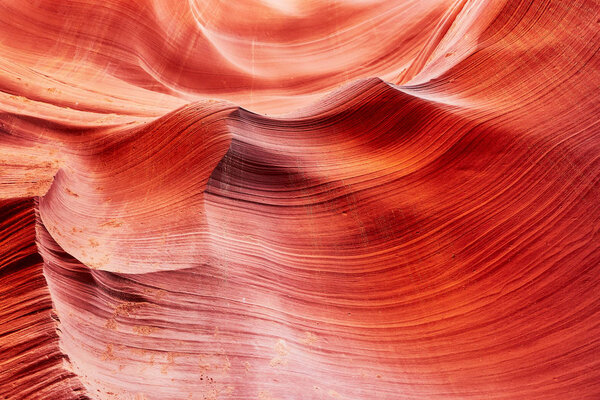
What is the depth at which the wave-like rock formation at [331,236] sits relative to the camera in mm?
1147

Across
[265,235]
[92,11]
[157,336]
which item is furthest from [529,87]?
[92,11]

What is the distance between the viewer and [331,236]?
153 centimetres

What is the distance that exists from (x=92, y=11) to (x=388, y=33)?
1812mm

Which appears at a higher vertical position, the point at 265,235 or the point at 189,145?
the point at 189,145

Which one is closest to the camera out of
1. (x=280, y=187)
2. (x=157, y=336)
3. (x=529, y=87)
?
(x=157, y=336)

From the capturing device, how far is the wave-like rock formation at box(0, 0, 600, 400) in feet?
3.76

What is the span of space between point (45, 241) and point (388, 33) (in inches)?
107

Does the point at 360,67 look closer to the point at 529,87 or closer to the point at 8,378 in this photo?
the point at 529,87

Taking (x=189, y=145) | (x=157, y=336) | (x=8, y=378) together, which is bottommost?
(x=8, y=378)

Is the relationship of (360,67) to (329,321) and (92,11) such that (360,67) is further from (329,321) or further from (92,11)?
(329,321)

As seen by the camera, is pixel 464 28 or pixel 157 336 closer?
pixel 157 336

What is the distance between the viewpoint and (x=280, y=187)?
1617mm

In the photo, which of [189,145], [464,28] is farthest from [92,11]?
[464,28]

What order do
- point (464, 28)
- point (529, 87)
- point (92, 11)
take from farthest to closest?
point (92, 11)
point (464, 28)
point (529, 87)
